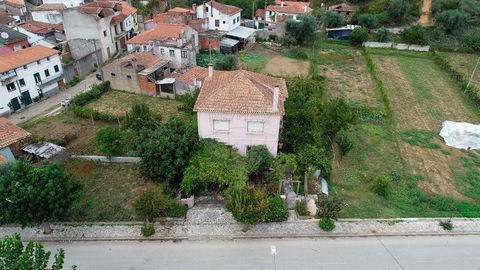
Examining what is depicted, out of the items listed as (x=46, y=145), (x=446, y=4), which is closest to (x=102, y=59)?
(x=46, y=145)

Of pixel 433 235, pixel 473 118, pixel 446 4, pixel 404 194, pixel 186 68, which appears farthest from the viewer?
A: pixel 446 4

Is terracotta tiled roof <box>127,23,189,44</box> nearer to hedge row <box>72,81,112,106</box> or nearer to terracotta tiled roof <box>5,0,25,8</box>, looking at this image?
hedge row <box>72,81,112,106</box>

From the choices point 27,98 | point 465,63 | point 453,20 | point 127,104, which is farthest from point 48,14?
point 453,20

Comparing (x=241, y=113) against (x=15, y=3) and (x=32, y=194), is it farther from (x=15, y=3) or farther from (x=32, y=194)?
(x=15, y=3)

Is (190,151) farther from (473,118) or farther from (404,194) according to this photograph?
(473,118)

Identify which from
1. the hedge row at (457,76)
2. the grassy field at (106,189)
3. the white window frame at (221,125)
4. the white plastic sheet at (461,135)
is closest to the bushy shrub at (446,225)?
the white plastic sheet at (461,135)

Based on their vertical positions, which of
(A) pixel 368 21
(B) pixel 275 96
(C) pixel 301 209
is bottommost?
(C) pixel 301 209

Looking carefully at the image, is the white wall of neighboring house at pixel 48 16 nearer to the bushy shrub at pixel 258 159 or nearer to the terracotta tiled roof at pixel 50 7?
the terracotta tiled roof at pixel 50 7

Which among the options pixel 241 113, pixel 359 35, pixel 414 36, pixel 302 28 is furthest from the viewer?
pixel 359 35
